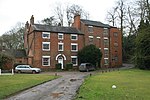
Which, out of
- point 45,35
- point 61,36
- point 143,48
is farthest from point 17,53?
point 143,48

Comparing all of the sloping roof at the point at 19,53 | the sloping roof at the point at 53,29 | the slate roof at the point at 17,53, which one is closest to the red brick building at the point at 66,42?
the sloping roof at the point at 53,29

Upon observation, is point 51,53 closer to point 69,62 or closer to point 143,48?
point 69,62

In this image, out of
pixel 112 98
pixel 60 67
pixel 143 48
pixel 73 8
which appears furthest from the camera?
pixel 73 8

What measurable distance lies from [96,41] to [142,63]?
1528cm

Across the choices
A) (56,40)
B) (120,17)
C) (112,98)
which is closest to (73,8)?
(120,17)

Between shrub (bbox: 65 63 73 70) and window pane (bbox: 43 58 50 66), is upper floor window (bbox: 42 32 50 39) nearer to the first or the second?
window pane (bbox: 43 58 50 66)

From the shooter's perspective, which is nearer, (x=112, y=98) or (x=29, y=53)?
(x=112, y=98)

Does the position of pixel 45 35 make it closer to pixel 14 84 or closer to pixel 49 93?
pixel 14 84

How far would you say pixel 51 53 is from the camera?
5700 centimetres

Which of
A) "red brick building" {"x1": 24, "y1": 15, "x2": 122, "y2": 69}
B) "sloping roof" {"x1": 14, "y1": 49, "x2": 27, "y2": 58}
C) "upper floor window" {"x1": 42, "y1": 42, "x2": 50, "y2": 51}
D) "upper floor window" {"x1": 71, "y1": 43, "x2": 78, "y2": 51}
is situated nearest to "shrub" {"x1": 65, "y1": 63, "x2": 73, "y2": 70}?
"red brick building" {"x1": 24, "y1": 15, "x2": 122, "y2": 69}

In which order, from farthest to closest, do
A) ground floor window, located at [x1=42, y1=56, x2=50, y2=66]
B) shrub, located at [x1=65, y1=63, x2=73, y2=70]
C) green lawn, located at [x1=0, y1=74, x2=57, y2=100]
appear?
shrub, located at [x1=65, y1=63, x2=73, y2=70]
ground floor window, located at [x1=42, y1=56, x2=50, y2=66]
green lawn, located at [x1=0, y1=74, x2=57, y2=100]

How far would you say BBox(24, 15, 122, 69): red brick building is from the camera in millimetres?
55931

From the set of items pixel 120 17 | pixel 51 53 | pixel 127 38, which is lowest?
pixel 51 53

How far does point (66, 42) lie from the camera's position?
59719 millimetres
